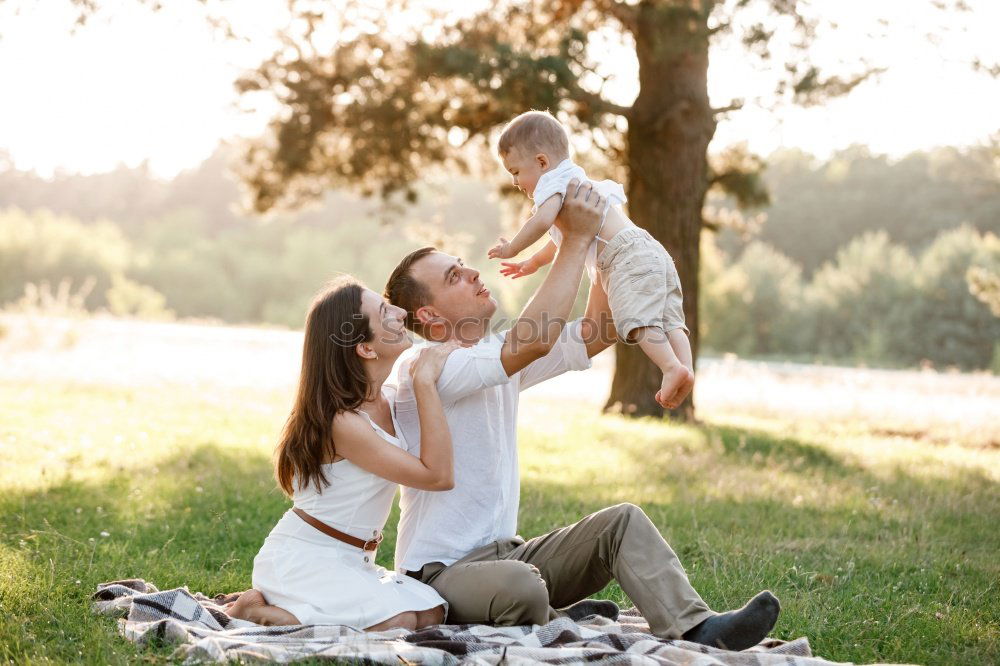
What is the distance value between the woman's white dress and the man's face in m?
0.50

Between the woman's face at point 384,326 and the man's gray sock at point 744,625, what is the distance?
1438mm

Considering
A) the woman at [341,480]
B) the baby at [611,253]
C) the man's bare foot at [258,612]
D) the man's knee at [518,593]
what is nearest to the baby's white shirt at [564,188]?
the baby at [611,253]

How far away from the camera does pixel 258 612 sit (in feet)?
11.6

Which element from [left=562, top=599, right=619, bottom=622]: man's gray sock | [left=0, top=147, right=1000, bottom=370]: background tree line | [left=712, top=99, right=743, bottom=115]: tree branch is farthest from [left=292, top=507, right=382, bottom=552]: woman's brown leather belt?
[left=0, top=147, right=1000, bottom=370]: background tree line

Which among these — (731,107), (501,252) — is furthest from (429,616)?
(731,107)

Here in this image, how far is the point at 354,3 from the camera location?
10.8m

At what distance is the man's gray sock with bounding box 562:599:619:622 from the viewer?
3.85m

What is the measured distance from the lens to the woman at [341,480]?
3396mm

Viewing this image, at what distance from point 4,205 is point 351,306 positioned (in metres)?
65.0

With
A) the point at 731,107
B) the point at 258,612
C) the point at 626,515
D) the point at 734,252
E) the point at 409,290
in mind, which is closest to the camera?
the point at 626,515

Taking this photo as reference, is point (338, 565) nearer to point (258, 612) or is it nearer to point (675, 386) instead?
point (258, 612)

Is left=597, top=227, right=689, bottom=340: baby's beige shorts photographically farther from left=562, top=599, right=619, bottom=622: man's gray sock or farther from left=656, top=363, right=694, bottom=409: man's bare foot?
left=562, top=599, right=619, bottom=622: man's gray sock

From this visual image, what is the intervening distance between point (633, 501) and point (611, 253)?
274 centimetres

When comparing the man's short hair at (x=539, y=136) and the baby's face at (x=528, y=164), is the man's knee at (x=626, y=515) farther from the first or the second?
the man's short hair at (x=539, y=136)
